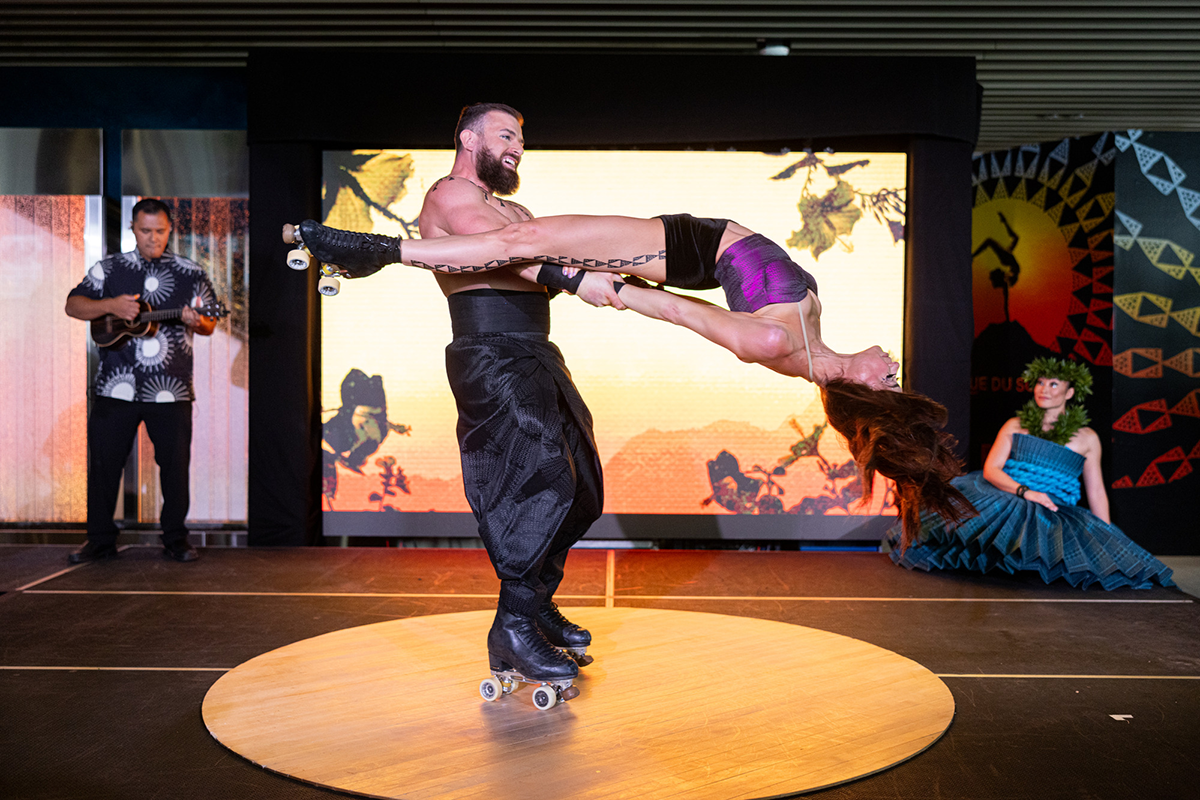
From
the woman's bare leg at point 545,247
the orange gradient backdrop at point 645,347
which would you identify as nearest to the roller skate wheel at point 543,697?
the woman's bare leg at point 545,247

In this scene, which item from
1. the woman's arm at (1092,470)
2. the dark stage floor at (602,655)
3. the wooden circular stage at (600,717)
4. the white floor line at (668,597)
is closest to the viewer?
the wooden circular stage at (600,717)

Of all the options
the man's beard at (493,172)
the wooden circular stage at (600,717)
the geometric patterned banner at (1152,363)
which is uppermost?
the man's beard at (493,172)

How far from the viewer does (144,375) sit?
4.47 m

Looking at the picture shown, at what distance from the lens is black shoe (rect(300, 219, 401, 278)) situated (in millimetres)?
2191

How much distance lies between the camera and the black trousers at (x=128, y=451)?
14.7 ft

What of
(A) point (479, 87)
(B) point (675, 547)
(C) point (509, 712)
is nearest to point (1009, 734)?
(C) point (509, 712)

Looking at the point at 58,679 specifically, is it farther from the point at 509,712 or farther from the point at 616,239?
the point at 616,239

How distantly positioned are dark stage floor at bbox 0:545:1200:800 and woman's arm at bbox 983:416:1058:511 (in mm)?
390

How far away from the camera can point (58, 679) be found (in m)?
2.70

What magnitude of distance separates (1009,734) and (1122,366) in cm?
407

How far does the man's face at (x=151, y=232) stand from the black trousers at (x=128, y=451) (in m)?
0.77

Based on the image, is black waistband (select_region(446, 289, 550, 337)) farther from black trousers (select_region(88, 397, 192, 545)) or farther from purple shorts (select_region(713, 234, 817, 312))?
black trousers (select_region(88, 397, 192, 545))

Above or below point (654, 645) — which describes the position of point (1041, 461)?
above

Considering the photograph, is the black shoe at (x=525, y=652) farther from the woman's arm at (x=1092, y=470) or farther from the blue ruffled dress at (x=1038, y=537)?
the woman's arm at (x=1092, y=470)
